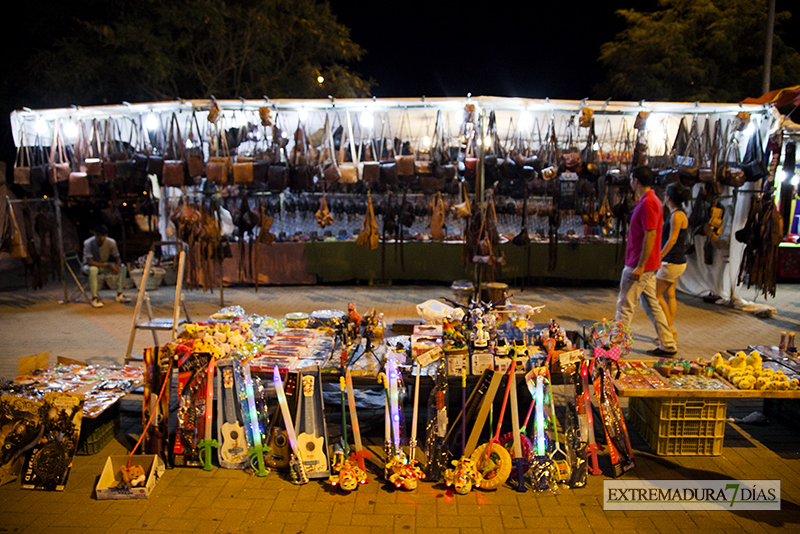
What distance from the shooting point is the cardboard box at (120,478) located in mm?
3141

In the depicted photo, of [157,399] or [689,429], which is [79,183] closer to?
[157,399]

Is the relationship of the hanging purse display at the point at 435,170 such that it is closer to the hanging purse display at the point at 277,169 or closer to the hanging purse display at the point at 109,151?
the hanging purse display at the point at 277,169

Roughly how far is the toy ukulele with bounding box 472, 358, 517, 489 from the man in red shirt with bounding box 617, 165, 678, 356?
2544 mm

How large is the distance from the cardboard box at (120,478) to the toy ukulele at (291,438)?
890mm

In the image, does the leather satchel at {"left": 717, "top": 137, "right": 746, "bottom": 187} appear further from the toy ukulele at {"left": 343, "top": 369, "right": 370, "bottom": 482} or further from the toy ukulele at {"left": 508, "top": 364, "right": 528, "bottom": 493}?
the toy ukulele at {"left": 343, "top": 369, "right": 370, "bottom": 482}

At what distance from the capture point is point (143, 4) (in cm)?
1109

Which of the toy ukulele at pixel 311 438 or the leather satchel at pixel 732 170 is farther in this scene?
the leather satchel at pixel 732 170

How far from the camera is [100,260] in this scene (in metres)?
8.87

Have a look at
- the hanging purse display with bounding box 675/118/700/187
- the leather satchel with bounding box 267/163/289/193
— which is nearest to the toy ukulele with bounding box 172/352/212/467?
the leather satchel with bounding box 267/163/289/193

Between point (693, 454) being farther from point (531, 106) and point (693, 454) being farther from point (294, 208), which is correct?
point (294, 208)

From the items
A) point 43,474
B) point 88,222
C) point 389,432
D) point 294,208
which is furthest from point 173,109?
point 88,222

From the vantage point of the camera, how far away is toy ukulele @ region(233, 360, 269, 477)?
135 inches

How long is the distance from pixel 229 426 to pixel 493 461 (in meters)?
1.84

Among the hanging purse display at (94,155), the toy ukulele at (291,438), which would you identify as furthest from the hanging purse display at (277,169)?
the toy ukulele at (291,438)
